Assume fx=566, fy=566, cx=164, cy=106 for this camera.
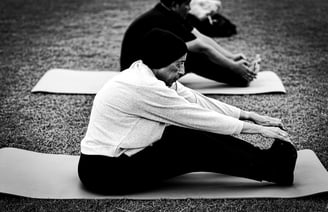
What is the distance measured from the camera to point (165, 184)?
3.01 m

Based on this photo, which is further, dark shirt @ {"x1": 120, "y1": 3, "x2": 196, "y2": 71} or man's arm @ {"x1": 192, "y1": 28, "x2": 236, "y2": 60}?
man's arm @ {"x1": 192, "y1": 28, "x2": 236, "y2": 60}

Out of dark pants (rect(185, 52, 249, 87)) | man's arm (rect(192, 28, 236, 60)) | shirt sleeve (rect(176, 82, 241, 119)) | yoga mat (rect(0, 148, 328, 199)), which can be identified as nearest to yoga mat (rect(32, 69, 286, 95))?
dark pants (rect(185, 52, 249, 87))

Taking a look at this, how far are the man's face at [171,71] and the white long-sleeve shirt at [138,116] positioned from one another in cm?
4

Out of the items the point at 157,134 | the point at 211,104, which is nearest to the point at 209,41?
the point at 211,104

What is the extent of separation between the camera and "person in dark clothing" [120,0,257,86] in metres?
4.27

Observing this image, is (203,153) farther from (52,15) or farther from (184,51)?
(52,15)

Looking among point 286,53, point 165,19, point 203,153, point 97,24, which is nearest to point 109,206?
point 203,153

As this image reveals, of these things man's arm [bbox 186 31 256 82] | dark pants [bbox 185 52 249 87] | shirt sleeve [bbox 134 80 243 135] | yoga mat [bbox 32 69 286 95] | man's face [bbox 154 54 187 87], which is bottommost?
yoga mat [bbox 32 69 286 95]

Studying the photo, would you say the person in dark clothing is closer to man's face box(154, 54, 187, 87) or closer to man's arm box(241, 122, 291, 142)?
→ man's face box(154, 54, 187, 87)

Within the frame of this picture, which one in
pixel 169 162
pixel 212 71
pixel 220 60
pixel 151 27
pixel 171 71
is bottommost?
pixel 212 71

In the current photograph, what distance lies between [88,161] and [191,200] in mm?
550

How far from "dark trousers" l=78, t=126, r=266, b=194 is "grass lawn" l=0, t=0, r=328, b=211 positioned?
115 mm

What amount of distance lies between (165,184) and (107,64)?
2730mm

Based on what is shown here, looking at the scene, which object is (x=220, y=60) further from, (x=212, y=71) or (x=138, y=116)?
(x=138, y=116)
